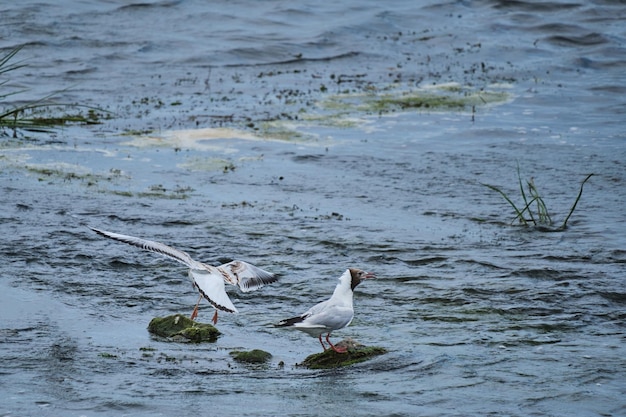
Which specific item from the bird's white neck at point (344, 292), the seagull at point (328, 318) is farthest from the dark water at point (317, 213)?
the bird's white neck at point (344, 292)

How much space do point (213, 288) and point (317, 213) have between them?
4.54 m

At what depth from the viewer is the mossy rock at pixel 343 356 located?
7.47 m

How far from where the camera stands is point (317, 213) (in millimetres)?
12539

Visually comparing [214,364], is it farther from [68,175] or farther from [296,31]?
[296,31]

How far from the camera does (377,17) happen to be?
26.9m

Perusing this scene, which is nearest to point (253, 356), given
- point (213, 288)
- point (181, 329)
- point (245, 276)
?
point (213, 288)

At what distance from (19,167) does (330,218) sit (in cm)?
463

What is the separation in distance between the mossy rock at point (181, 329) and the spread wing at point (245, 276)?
46 centimetres

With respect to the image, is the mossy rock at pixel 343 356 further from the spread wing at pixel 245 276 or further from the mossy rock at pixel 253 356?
the spread wing at pixel 245 276

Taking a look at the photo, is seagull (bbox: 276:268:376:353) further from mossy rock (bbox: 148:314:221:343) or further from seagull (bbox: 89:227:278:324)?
mossy rock (bbox: 148:314:221:343)

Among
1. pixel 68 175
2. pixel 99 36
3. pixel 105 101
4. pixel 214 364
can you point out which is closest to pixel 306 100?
pixel 105 101

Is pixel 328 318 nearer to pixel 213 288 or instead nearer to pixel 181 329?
pixel 213 288

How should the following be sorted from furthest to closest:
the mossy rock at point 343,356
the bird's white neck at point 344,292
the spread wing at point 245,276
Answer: the spread wing at point 245,276
the bird's white neck at point 344,292
the mossy rock at point 343,356

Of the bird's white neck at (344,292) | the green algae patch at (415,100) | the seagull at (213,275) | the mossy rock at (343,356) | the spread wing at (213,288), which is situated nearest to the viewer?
the mossy rock at (343,356)
